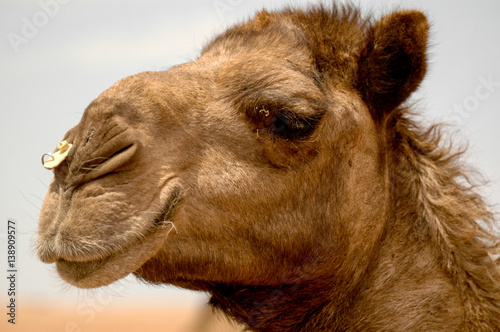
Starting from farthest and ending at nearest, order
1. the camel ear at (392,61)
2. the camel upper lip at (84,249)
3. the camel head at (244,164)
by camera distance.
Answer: the camel ear at (392,61), the camel head at (244,164), the camel upper lip at (84,249)

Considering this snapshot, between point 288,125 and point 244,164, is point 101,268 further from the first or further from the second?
point 288,125

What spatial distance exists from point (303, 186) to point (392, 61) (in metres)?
1.21

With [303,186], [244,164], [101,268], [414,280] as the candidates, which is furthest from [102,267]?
[414,280]

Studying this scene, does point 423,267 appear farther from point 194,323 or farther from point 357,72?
point 194,323

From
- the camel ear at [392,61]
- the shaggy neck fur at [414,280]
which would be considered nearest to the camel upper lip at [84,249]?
the shaggy neck fur at [414,280]

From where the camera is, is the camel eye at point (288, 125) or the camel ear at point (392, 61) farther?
the camel ear at point (392, 61)

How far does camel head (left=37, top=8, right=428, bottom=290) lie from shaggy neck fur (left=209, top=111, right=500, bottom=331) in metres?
0.14

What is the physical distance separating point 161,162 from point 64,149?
2.00 feet

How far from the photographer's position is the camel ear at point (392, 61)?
431cm

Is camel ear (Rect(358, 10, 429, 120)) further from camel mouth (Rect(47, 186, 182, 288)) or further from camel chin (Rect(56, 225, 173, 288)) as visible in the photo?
camel chin (Rect(56, 225, 173, 288))

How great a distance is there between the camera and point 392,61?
14.9 ft

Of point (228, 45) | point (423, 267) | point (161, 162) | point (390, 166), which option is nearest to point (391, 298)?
point (423, 267)

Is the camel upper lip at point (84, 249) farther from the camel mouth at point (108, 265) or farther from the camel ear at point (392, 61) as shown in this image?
the camel ear at point (392, 61)

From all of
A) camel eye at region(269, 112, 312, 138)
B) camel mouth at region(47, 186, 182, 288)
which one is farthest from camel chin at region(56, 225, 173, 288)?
camel eye at region(269, 112, 312, 138)
